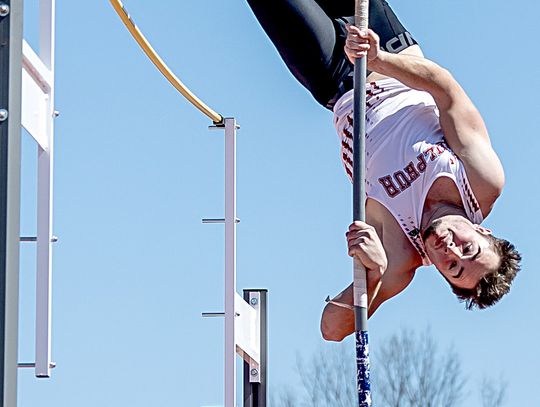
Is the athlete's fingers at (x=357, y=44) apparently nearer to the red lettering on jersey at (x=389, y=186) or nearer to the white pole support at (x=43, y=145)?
the red lettering on jersey at (x=389, y=186)

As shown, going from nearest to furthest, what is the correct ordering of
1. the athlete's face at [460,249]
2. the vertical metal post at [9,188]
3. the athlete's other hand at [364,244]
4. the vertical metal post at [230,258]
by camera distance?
the vertical metal post at [9,188] < the athlete's other hand at [364,244] < the athlete's face at [460,249] < the vertical metal post at [230,258]

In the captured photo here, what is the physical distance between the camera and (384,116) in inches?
175

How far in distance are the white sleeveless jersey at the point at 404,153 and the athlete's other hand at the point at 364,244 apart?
0.41 m

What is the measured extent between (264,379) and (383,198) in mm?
3353

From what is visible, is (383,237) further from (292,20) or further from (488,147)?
(292,20)

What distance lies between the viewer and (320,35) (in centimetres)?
441

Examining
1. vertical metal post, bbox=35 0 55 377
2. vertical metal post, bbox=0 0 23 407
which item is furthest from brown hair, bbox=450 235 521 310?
vertical metal post, bbox=0 0 23 407

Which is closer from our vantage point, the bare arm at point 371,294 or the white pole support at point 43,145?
the bare arm at point 371,294

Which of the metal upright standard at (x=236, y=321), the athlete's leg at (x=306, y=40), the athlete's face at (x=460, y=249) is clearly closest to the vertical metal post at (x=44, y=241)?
the athlete's leg at (x=306, y=40)

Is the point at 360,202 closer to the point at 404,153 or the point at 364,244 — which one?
the point at 364,244

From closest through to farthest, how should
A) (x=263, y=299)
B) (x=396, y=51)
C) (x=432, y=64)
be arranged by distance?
(x=432, y=64) < (x=396, y=51) < (x=263, y=299)

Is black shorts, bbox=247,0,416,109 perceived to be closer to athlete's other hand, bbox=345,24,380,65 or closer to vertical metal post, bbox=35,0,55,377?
athlete's other hand, bbox=345,24,380,65

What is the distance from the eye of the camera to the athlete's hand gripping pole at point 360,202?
12.7ft

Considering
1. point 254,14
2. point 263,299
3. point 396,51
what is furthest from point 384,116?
point 263,299
